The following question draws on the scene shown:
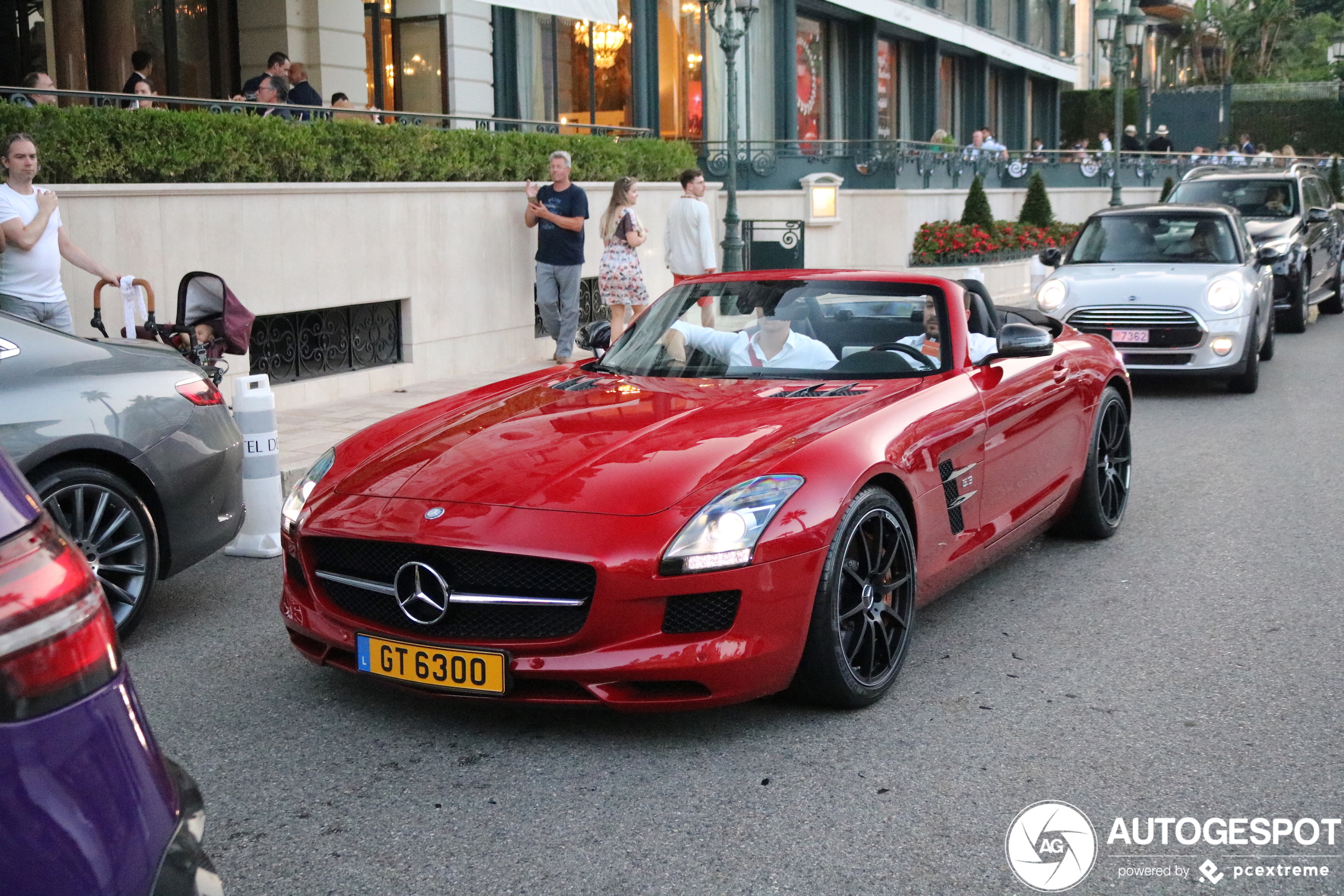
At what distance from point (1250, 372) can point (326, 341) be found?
7.78m

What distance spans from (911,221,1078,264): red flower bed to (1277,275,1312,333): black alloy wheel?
269 inches

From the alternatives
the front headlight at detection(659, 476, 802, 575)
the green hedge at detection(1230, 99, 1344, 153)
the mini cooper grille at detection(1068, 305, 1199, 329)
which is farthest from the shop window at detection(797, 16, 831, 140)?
the green hedge at detection(1230, 99, 1344, 153)

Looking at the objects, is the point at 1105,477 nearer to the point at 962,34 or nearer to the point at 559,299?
the point at 559,299

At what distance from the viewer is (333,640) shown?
4.37 meters

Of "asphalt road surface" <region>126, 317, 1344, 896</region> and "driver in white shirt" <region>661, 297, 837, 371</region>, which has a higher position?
"driver in white shirt" <region>661, 297, 837, 371</region>

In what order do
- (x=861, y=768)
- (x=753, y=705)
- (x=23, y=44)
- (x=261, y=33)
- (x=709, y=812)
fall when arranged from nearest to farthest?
(x=709, y=812) < (x=861, y=768) < (x=753, y=705) < (x=23, y=44) < (x=261, y=33)

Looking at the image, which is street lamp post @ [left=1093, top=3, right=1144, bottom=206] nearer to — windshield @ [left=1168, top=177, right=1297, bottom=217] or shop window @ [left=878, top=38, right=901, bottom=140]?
shop window @ [left=878, top=38, right=901, bottom=140]

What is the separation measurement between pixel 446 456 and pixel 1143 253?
9.80 meters

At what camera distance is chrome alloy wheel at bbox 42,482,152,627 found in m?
5.19

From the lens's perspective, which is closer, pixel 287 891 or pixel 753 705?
pixel 287 891

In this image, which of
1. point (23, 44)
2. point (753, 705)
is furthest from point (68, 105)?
point (753, 705)

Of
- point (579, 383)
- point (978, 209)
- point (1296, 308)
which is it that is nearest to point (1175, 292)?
point (1296, 308)

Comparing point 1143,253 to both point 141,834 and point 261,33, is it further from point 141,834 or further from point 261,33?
point 141,834

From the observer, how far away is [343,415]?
11.4m
